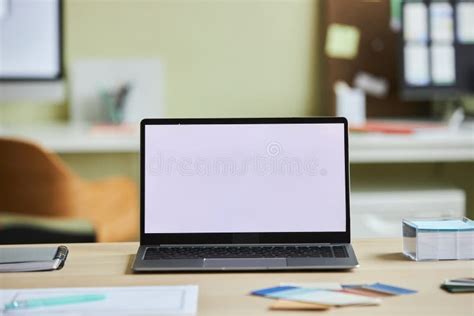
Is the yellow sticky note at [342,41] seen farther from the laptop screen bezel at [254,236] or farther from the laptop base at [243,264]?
the laptop base at [243,264]

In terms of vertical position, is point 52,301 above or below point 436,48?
below

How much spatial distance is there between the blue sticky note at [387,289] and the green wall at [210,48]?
2236 mm

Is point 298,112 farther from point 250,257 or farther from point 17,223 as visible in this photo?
point 250,257

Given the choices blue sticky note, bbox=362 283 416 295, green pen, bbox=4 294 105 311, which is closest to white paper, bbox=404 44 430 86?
blue sticky note, bbox=362 283 416 295

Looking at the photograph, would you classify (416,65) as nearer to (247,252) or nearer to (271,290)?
(247,252)

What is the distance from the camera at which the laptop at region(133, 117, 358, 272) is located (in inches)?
56.2

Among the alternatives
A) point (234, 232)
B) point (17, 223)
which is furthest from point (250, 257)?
point (17, 223)

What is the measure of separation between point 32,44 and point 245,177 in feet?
6.59

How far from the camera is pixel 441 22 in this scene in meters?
3.21

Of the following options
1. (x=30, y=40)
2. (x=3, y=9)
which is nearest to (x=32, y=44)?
(x=30, y=40)

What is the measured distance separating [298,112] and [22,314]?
2.44 m

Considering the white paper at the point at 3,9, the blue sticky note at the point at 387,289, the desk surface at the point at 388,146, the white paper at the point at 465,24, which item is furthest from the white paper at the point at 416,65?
the blue sticky note at the point at 387,289

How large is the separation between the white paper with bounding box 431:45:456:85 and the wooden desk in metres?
1.85

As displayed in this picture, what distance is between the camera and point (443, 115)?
11.3ft
